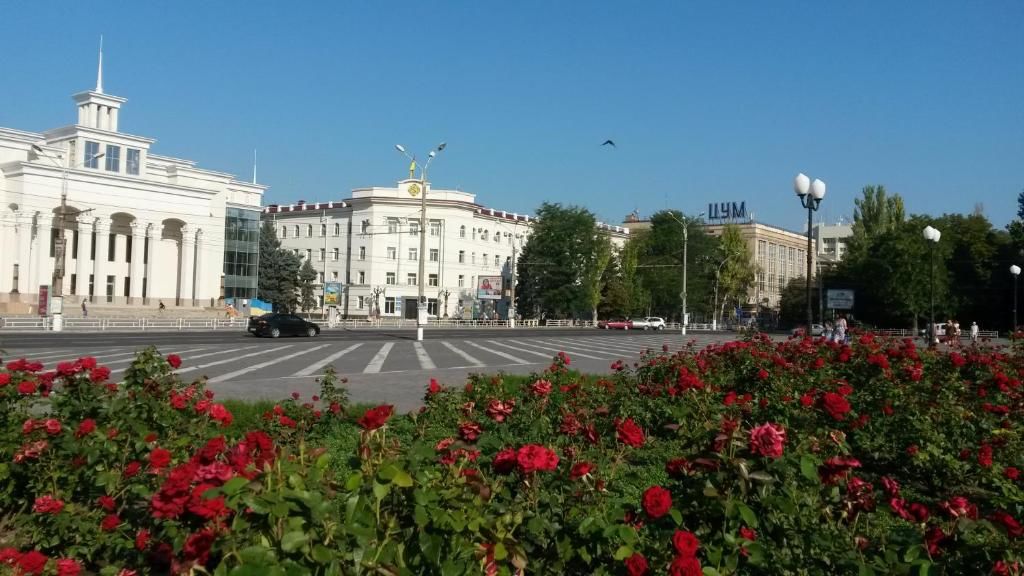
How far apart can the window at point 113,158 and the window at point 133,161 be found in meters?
0.67

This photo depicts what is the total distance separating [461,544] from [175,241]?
232ft

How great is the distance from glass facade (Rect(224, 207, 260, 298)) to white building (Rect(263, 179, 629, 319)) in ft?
33.0

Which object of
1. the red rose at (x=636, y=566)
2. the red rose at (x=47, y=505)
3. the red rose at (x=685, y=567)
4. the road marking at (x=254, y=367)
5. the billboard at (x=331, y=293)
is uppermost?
the billboard at (x=331, y=293)

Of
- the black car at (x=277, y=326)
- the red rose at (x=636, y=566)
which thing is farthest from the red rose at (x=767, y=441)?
the black car at (x=277, y=326)

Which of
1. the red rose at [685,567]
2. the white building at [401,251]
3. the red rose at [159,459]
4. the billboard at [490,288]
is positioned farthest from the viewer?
the white building at [401,251]

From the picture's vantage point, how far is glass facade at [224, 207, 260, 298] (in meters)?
70.9

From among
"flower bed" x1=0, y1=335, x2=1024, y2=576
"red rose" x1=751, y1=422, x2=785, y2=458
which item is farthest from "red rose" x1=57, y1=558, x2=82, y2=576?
"red rose" x1=751, y1=422, x2=785, y2=458

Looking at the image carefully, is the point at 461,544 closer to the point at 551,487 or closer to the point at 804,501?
the point at 551,487

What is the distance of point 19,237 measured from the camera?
5612 centimetres

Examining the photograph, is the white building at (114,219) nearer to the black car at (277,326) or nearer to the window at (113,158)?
the window at (113,158)

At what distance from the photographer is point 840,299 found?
73.4 m

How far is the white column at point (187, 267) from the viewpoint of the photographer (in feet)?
220

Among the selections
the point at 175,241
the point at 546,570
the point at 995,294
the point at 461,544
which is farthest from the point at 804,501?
the point at 995,294

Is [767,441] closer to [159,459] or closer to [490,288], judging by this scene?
[159,459]
